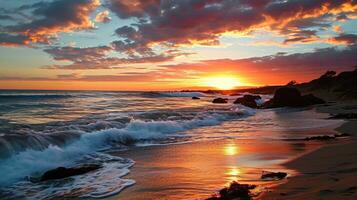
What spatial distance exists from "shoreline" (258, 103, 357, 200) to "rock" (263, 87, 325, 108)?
994 inches

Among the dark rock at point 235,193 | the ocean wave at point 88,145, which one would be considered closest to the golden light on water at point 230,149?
the ocean wave at point 88,145

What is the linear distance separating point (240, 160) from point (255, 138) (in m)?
4.48

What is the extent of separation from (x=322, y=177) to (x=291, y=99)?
29.4m

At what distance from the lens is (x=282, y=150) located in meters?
10.4

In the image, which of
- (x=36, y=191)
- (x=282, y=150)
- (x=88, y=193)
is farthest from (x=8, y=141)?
(x=282, y=150)

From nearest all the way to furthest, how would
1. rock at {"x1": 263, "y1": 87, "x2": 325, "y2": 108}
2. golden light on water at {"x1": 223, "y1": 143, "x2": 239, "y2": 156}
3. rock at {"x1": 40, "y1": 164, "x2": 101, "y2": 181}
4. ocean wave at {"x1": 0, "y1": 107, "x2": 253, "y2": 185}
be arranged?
1. rock at {"x1": 40, "y1": 164, "x2": 101, "y2": 181}
2. ocean wave at {"x1": 0, "y1": 107, "x2": 253, "y2": 185}
3. golden light on water at {"x1": 223, "y1": 143, "x2": 239, "y2": 156}
4. rock at {"x1": 263, "y1": 87, "x2": 325, "y2": 108}

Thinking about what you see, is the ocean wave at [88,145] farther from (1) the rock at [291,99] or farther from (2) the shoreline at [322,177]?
(1) the rock at [291,99]

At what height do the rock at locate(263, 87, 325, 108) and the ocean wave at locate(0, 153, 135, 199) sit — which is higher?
the rock at locate(263, 87, 325, 108)

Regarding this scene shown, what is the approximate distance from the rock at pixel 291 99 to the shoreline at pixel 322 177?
25249 mm

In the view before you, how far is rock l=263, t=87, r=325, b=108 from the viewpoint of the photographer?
111 feet

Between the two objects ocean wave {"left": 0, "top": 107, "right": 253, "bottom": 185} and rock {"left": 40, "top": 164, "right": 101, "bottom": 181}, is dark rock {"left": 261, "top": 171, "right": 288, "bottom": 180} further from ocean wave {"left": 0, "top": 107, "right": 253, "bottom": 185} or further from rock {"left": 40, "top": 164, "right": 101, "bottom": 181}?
ocean wave {"left": 0, "top": 107, "right": 253, "bottom": 185}

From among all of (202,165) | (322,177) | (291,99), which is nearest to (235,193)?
(322,177)

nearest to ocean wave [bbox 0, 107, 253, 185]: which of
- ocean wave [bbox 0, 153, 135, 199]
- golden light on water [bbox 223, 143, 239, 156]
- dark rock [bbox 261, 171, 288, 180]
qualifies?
ocean wave [bbox 0, 153, 135, 199]

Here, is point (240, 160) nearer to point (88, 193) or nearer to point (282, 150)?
point (282, 150)
